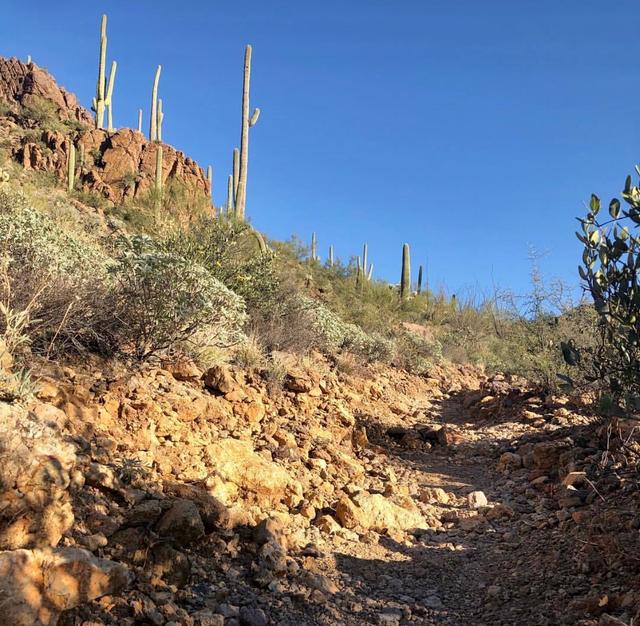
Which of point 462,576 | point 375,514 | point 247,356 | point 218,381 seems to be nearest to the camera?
point 462,576

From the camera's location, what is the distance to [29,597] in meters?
1.93

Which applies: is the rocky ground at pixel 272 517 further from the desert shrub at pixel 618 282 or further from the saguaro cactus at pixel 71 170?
the saguaro cactus at pixel 71 170

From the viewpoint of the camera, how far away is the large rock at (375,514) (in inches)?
145

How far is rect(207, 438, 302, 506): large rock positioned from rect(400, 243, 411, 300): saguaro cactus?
18991 mm

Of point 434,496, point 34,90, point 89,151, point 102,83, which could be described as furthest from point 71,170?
point 434,496

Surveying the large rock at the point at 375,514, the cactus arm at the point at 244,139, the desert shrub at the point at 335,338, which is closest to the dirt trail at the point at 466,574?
the large rock at the point at 375,514

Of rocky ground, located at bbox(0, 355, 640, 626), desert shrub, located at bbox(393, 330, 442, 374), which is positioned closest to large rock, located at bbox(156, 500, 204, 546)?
rocky ground, located at bbox(0, 355, 640, 626)

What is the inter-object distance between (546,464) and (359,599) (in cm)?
302

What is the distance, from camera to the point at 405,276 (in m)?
23.4

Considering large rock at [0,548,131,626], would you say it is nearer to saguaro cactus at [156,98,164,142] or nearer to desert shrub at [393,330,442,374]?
desert shrub at [393,330,442,374]

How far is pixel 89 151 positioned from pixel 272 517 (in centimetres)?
2292

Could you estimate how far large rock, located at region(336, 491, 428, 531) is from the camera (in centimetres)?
369

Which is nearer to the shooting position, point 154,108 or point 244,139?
point 244,139

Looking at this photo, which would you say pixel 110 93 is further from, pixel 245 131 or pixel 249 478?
pixel 249 478
